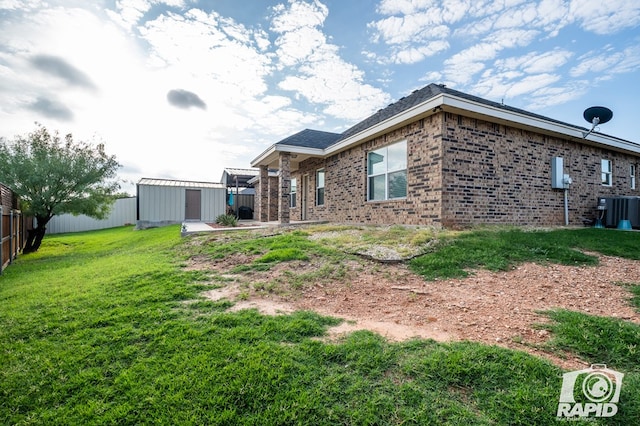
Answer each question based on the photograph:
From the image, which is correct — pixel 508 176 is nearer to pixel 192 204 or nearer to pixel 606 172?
pixel 606 172

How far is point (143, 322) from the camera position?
2.99 metres

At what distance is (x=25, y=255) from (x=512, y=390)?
14746 millimetres

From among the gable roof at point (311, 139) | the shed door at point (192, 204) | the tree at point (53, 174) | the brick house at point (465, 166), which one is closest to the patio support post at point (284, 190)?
A: the brick house at point (465, 166)

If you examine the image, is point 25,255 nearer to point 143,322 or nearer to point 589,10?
point 143,322

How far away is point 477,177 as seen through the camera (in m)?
7.64

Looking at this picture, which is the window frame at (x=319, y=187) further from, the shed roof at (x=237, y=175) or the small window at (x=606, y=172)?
the small window at (x=606, y=172)

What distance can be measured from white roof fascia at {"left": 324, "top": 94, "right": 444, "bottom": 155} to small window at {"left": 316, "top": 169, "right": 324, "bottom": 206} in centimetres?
188

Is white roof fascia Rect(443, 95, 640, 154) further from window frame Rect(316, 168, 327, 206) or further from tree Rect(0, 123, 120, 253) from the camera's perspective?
tree Rect(0, 123, 120, 253)

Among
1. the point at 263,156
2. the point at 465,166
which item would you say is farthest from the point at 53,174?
the point at 465,166

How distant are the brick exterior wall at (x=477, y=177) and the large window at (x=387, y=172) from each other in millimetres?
212

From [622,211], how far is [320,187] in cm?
1059

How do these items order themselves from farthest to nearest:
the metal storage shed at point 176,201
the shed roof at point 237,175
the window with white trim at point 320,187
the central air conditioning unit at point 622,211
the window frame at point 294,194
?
the shed roof at point 237,175 → the metal storage shed at point 176,201 → the window frame at point 294,194 → the window with white trim at point 320,187 → the central air conditioning unit at point 622,211

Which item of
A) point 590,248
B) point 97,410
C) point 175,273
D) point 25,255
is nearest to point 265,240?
point 175,273

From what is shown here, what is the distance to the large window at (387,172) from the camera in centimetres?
855
